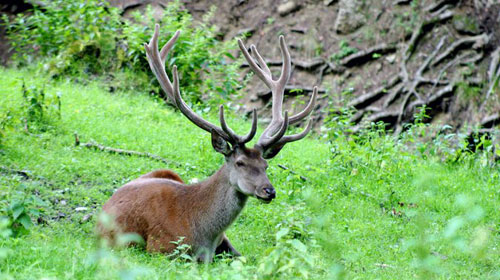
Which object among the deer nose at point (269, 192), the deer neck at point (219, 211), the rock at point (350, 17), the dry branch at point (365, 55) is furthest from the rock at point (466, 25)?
the deer nose at point (269, 192)

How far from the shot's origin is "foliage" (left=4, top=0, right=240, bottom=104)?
10.7m

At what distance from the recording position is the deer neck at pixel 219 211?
210 inches

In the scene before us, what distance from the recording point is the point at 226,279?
3.71 meters

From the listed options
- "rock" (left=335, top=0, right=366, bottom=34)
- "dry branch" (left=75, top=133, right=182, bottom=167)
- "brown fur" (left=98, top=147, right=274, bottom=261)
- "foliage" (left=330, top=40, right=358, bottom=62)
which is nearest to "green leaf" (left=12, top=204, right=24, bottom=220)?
"brown fur" (left=98, top=147, right=274, bottom=261)

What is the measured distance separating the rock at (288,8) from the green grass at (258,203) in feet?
16.0

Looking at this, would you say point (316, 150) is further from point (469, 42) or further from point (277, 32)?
point (277, 32)

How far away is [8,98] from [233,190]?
15.7 feet

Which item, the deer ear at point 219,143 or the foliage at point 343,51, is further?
the foliage at point 343,51

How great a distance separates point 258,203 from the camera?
666cm

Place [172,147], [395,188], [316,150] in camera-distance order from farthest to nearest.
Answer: [316,150], [172,147], [395,188]

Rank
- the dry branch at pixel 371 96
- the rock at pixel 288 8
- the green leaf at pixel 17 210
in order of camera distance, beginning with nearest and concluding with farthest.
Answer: the green leaf at pixel 17 210
the dry branch at pixel 371 96
the rock at pixel 288 8

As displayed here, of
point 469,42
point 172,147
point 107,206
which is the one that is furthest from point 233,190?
point 469,42

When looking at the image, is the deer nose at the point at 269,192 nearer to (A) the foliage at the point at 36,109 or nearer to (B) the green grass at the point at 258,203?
(B) the green grass at the point at 258,203

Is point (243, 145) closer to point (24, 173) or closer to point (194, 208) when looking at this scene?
point (194, 208)
